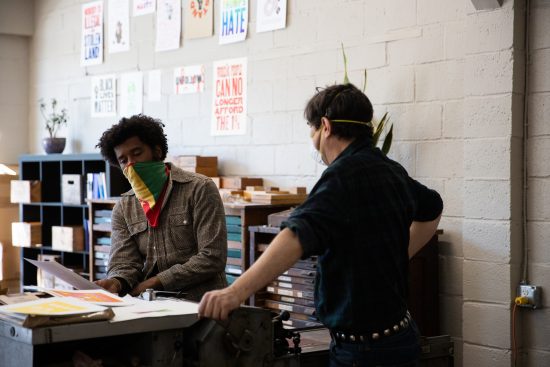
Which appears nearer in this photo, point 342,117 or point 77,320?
point 77,320

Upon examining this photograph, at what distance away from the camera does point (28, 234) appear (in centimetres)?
678

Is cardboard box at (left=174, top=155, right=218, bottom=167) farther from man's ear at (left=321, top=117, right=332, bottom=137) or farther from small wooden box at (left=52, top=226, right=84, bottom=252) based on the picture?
man's ear at (left=321, top=117, right=332, bottom=137)

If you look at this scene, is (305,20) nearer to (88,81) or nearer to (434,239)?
(434,239)

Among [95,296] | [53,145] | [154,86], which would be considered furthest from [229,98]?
[95,296]

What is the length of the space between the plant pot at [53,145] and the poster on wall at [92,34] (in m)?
0.68

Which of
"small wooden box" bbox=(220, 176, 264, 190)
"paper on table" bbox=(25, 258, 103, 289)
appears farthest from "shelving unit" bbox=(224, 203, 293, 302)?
"paper on table" bbox=(25, 258, 103, 289)

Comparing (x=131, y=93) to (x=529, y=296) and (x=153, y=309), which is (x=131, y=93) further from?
(x=153, y=309)

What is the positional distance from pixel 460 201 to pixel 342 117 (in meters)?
2.02

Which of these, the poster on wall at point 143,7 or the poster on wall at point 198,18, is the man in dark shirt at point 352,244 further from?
the poster on wall at point 143,7

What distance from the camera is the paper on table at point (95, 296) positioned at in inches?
100.0

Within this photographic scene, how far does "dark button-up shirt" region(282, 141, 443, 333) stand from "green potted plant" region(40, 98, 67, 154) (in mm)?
4863

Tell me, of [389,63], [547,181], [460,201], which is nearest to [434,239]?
[460,201]

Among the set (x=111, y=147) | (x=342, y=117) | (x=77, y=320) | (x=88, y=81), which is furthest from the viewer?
(x=88, y=81)

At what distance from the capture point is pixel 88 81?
682 centimetres
